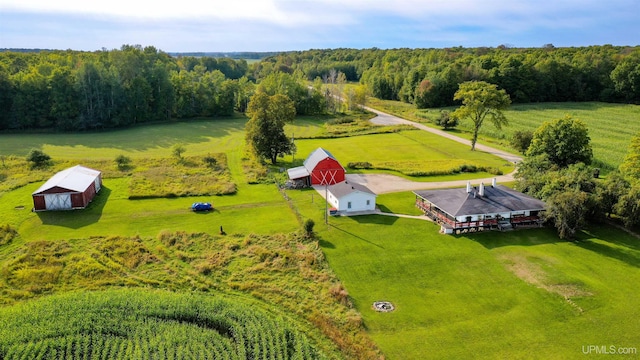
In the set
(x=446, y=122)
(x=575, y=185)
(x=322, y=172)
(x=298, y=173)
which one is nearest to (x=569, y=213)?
(x=575, y=185)

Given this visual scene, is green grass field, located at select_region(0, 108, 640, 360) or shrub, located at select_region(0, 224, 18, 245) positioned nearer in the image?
green grass field, located at select_region(0, 108, 640, 360)

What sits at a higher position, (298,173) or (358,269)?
(298,173)

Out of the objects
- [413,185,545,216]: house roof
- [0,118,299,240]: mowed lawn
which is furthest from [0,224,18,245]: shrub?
[413,185,545,216]: house roof

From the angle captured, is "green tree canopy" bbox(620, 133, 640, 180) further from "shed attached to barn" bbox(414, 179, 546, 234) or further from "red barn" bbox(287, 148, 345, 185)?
"red barn" bbox(287, 148, 345, 185)

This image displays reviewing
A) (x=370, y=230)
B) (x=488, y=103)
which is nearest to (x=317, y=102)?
(x=488, y=103)

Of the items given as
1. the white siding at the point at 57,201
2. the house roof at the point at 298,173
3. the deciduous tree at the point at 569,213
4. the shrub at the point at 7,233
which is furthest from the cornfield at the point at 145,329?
the deciduous tree at the point at 569,213

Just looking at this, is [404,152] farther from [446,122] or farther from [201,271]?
[201,271]
